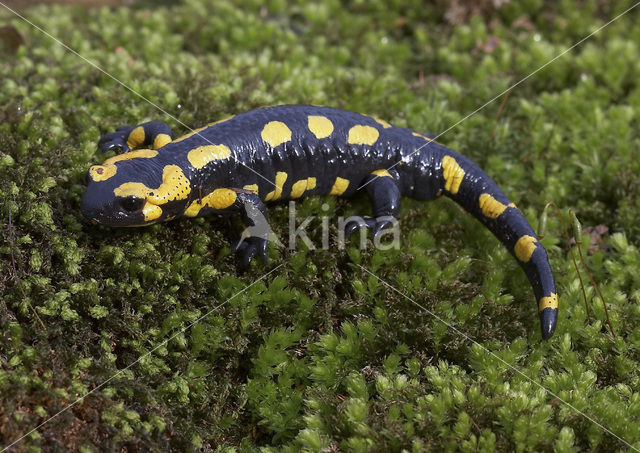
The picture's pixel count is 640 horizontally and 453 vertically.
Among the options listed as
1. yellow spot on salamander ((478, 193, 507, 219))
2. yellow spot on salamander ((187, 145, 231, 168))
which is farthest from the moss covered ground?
yellow spot on salamander ((187, 145, 231, 168))

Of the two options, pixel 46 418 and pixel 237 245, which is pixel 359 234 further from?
pixel 46 418

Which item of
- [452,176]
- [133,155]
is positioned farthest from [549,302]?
[133,155]

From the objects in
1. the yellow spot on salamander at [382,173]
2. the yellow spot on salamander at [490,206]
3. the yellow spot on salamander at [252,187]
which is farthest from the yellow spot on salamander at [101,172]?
the yellow spot on salamander at [490,206]

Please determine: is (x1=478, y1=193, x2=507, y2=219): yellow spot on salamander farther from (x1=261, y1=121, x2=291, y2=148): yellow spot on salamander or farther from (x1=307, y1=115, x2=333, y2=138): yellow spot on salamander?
(x1=261, y1=121, x2=291, y2=148): yellow spot on salamander

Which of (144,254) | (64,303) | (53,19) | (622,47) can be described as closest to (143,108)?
(144,254)

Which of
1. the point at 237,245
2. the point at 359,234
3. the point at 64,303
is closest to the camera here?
the point at 64,303

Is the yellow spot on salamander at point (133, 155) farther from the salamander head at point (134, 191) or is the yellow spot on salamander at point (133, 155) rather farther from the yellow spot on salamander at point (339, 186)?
the yellow spot on salamander at point (339, 186)
